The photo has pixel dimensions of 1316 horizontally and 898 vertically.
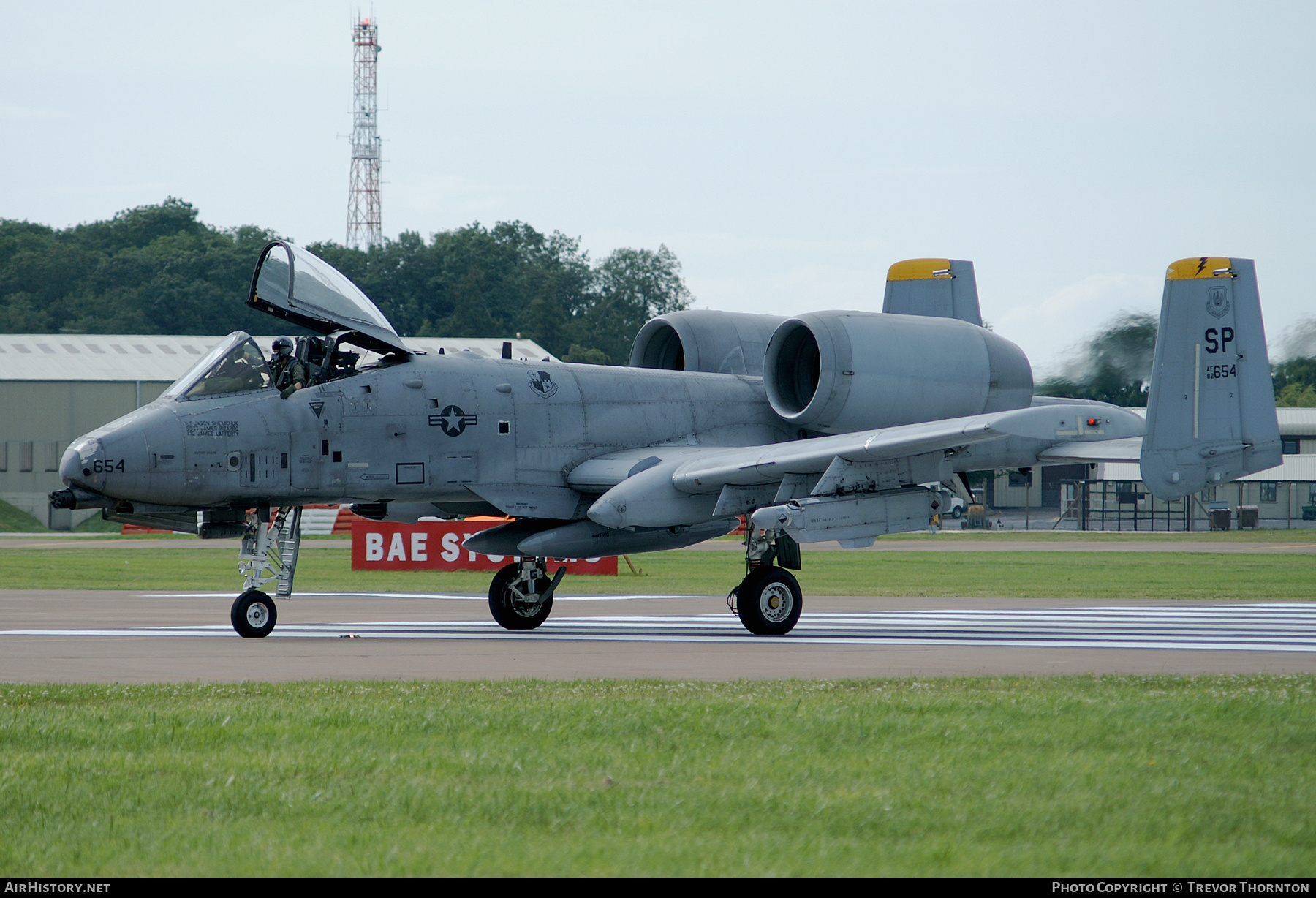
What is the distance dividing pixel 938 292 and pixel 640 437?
5.39 meters

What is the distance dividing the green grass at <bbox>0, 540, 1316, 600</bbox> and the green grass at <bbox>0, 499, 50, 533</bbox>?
19.4 metres

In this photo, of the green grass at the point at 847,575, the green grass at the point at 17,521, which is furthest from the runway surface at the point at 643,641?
the green grass at the point at 17,521

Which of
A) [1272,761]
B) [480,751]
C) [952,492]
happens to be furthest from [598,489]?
[1272,761]

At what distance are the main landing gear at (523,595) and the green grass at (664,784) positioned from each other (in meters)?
6.76

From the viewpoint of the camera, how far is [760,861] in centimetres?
501

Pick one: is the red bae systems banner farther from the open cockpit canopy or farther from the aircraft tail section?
the aircraft tail section

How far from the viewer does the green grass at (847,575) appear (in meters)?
23.8

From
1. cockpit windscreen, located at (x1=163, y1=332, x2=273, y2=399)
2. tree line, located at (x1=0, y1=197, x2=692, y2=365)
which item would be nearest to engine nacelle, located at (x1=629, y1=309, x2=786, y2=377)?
cockpit windscreen, located at (x1=163, y1=332, x2=273, y2=399)

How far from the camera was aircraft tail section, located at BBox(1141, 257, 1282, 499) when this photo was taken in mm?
13633

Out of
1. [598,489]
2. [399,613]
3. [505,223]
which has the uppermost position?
[505,223]

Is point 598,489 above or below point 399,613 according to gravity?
above
